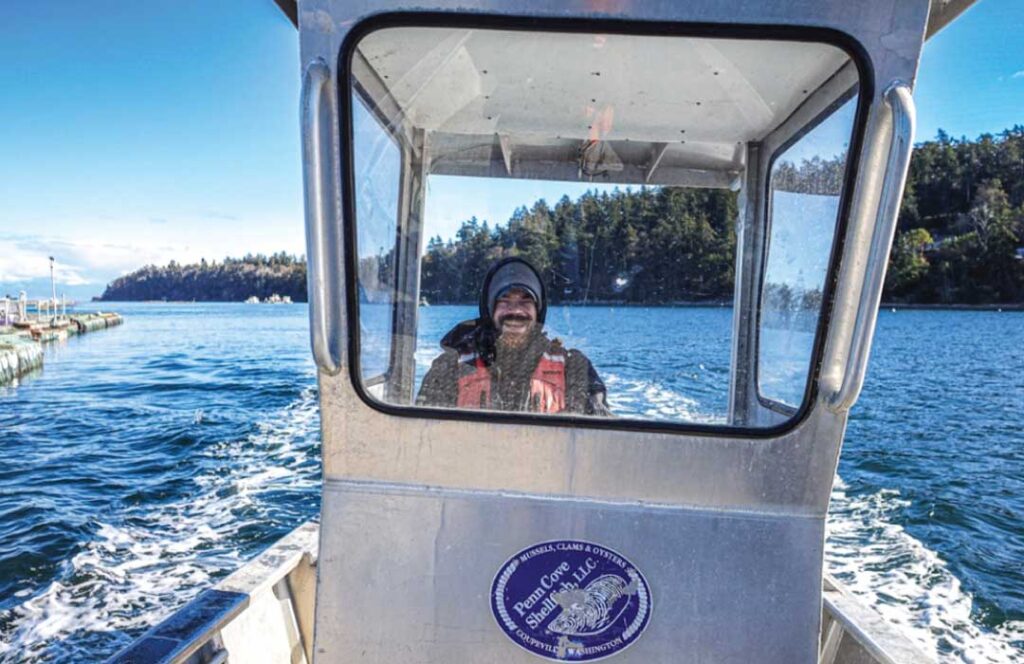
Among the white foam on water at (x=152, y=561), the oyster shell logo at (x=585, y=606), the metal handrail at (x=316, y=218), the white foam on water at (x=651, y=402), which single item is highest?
the metal handrail at (x=316, y=218)

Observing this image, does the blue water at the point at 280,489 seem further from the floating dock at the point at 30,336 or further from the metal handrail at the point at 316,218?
the floating dock at the point at 30,336

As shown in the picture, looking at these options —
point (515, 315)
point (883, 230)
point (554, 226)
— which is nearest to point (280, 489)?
point (515, 315)

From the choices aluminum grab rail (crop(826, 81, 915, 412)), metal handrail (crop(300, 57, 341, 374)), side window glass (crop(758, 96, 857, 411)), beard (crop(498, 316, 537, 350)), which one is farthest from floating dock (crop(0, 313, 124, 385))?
aluminum grab rail (crop(826, 81, 915, 412))

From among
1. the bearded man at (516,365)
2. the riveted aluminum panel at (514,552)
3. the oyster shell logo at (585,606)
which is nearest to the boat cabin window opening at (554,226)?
the bearded man at (516,365)

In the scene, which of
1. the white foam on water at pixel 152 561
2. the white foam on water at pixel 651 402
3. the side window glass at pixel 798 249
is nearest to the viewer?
the side window glass at pixel 798 249

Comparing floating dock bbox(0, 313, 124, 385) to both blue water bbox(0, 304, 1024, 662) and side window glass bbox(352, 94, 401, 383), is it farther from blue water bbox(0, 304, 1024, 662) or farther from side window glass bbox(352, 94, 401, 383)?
side window glass bbox(352, 94, 401, 383)

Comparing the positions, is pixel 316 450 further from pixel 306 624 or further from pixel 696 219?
pixel 696 219

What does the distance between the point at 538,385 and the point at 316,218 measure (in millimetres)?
834

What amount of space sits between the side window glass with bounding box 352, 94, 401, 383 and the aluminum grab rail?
→ 1.40 m

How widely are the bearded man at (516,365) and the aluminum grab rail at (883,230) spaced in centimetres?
72

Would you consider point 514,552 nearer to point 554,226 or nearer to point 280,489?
point 554,226

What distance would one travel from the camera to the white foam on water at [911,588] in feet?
23.1

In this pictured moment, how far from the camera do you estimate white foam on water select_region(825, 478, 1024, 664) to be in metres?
7.05

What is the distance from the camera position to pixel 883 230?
5.79 ft
